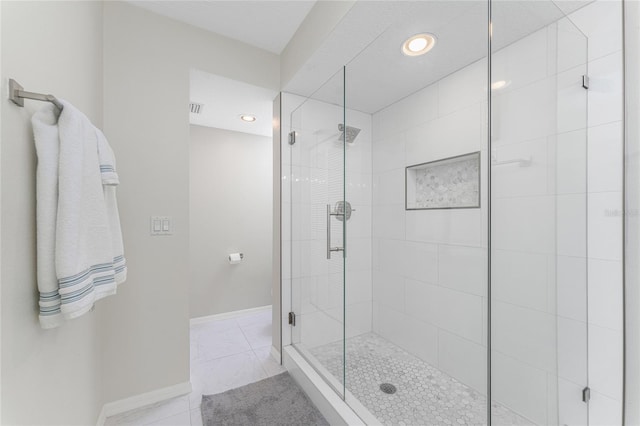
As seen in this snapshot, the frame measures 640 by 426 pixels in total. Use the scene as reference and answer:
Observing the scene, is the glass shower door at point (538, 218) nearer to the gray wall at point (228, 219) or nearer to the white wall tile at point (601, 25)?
the white wall tile at point (601, 25)

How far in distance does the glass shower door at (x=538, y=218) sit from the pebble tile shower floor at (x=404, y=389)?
0.21 metres

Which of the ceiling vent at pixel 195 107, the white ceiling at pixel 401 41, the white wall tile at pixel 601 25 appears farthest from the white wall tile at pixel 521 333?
the ceiling vent at pixel 195 107

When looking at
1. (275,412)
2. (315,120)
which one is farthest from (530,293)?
(315,120)

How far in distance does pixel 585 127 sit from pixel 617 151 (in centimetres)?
18

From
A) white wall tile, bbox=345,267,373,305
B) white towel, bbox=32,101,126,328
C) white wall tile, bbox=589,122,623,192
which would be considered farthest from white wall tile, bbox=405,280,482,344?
white towel, bbox=32,101,126,328

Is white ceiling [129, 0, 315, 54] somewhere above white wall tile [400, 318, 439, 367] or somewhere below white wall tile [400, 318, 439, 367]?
above

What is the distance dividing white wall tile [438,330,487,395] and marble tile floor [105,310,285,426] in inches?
48.9

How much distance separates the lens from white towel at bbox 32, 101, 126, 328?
2.63 ft

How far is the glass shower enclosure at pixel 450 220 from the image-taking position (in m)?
1.24

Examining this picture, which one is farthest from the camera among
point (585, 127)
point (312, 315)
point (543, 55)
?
point (312, 315)

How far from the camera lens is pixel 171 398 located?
167cm

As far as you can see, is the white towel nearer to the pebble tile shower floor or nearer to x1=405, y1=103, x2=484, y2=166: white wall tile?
the pebble tile shower floor

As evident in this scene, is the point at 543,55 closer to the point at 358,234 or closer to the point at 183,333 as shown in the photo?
the point at 358,234

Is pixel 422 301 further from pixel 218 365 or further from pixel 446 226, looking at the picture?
pixel 218 365
